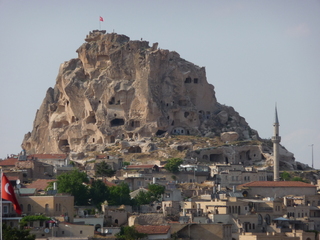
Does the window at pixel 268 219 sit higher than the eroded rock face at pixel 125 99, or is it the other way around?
the eroded rock face at pixel 125 99

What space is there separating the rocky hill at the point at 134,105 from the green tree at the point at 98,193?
3813 cm

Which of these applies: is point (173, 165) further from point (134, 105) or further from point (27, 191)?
point (27, 191)

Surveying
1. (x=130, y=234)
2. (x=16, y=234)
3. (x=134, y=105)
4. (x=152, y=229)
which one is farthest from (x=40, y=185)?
(x=134, y=105)

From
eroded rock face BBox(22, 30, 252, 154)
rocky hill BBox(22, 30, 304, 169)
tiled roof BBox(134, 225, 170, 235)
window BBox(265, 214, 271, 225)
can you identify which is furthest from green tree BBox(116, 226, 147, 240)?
eroded rock face BBox(22, 30, 252, 154)

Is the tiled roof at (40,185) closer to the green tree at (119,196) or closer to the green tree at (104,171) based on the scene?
the green tree at (119,196)

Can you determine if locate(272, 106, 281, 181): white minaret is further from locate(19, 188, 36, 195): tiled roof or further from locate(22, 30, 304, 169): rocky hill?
locate(19, 188, 36, 195): tiled roof

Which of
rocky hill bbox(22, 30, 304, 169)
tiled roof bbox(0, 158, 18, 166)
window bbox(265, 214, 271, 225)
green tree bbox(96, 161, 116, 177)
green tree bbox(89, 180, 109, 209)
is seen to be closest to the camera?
green tree bbox(89, 180, 109, 209)

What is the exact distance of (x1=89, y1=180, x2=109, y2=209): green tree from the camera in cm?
8681

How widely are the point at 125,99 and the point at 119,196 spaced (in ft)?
148

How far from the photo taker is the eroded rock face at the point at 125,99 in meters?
132

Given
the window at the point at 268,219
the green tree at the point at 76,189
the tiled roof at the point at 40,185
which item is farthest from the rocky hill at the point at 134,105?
the green tree at the point at 76,189

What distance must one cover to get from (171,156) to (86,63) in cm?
2159

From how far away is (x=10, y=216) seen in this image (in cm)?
7138

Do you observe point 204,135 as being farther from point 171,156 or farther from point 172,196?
point 172,196
